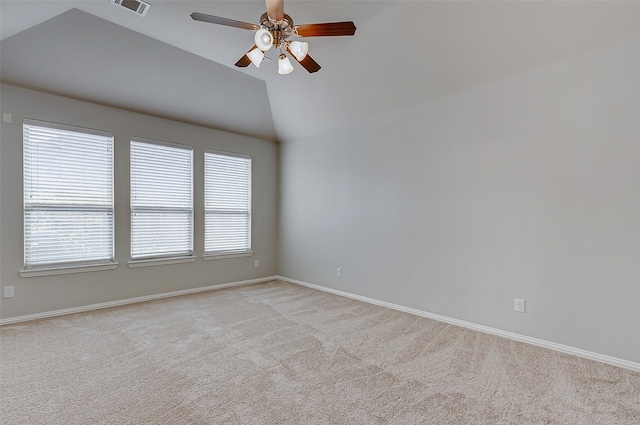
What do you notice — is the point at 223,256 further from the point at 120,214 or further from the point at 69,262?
the point at 69,262

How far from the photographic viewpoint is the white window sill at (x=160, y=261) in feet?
14.2

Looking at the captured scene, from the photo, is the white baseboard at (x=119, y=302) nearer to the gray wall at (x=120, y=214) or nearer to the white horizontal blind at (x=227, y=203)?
the gray wall at (x=120, y=214)

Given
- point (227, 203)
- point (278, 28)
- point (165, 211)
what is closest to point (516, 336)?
point (278, 28)

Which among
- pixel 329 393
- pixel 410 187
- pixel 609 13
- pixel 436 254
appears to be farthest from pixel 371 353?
pixel 609 13

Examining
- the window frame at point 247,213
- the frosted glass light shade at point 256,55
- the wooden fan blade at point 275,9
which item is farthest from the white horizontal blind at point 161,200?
the wooden fan blade at point 275,9

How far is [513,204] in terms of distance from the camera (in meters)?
3.16

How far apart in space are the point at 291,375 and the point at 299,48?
8.44ft

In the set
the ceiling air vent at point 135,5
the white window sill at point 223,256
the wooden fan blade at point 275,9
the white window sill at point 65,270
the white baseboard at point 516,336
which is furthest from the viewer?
the white window sill at point 223,256

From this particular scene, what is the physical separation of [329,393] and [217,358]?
1.08 meters

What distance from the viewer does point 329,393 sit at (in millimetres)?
2188

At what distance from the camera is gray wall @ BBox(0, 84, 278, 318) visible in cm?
345

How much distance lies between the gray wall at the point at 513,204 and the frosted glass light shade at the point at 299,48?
1.92 meters

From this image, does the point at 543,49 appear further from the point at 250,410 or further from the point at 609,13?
the point at 250,410

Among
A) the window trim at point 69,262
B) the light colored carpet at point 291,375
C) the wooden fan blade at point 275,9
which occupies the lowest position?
the light colored carpet at point 291,375
